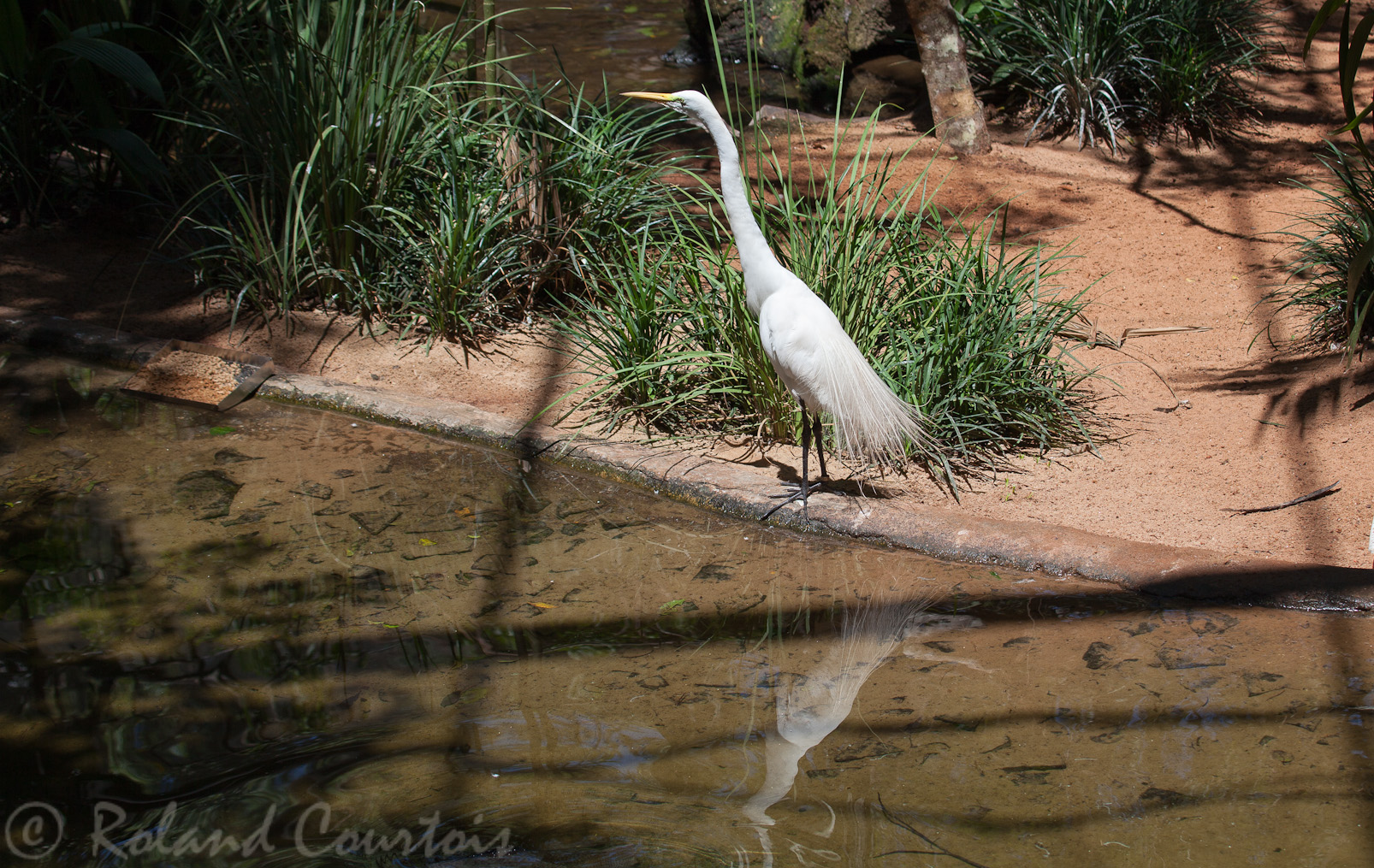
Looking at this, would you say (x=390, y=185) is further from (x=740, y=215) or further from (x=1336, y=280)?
(x=1336, y=280)

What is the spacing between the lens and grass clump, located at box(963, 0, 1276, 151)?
6.71 m

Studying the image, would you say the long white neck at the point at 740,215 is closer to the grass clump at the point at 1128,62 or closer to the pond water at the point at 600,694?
the pond water at the point at 600,694

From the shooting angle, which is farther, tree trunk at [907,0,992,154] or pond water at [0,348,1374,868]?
tree trunk at [907,0,992,154]

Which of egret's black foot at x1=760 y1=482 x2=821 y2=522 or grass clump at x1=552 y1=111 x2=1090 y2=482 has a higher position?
grass clump at x1=552 y1=111 x2=1090 y2=482

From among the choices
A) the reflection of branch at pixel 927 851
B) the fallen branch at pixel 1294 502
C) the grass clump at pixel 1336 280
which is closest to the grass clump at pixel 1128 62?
the grass clump at pixel 1336 280

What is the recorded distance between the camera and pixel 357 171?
4445mm

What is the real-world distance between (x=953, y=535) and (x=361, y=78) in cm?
328

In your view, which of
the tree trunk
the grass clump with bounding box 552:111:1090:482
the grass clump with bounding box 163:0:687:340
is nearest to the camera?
the grass clump with bounding box 552:111:1090:482

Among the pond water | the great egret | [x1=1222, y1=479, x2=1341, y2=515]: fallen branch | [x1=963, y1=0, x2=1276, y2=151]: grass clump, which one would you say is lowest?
the pond water

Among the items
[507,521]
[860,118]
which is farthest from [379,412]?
[860,118]

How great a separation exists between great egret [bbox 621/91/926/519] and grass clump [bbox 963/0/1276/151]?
176 inches

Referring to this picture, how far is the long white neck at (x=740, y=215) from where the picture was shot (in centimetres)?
315

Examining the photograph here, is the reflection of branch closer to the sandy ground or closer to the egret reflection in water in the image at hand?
the egret reflection in water

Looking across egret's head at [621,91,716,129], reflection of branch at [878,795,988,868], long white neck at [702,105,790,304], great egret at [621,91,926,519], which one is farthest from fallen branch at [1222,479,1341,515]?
egret's head at [621,91,716,129]
